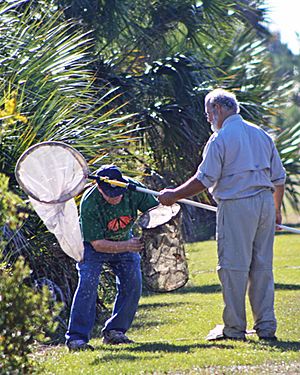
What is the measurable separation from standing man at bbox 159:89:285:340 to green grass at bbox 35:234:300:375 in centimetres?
30

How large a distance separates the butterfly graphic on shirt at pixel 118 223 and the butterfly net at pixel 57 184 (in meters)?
0.29

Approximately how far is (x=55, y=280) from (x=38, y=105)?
1.80 m

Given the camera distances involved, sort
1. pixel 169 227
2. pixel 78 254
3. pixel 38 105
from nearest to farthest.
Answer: pixel 78 254 < pixel 38 105 < pixel 169 227

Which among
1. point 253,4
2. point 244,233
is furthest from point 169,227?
point 253,4

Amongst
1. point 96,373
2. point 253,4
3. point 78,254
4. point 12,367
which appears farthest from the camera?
point 253,4

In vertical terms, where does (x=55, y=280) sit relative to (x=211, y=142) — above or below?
below

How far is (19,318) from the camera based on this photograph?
514cm

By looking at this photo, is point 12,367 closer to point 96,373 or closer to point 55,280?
point 96,373

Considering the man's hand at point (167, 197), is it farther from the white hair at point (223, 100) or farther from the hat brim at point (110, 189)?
the white hair at point (223, 100)

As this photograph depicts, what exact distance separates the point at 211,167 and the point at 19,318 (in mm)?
3078

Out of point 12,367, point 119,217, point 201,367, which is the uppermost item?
point 119,217

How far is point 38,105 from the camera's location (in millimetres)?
10219

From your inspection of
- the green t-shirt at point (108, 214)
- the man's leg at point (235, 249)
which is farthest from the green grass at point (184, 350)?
the green t-shirt at point (108, 214)

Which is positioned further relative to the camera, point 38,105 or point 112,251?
point 38,105
